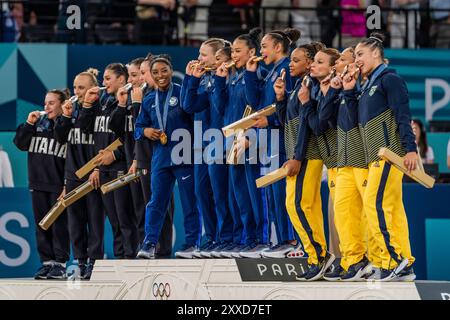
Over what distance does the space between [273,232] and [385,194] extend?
1.90 m

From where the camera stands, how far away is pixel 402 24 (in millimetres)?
18891

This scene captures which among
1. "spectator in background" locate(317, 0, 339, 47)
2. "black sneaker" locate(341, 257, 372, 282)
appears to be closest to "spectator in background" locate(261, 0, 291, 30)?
"spectator in background" locate(317, 0, 339, 47)

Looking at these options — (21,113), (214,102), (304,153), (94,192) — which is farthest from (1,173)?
(304,153)

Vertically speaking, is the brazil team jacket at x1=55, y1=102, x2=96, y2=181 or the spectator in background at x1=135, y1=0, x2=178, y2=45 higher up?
the spectator in background at x1=135, y1=0, x2=178, y2=45

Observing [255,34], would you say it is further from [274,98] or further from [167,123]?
[167,123]

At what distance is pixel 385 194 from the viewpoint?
460 inches

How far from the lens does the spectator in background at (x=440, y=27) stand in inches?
757

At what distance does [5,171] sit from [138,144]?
3864 millimetres

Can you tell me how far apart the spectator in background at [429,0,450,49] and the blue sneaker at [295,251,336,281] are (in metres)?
7.51

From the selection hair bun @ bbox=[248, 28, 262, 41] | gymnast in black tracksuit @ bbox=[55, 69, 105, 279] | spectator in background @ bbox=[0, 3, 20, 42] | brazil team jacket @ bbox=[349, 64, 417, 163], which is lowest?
gymnast in black tracksuit @ bbox=[55, 69, 105, 279]

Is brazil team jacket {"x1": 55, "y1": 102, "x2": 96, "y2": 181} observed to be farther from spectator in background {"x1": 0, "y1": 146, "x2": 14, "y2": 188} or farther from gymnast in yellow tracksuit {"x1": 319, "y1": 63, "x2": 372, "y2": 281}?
gymnast in yellow tracksuit {"x1": 319, "y1": 63, "x2": 372, "y2": 281}

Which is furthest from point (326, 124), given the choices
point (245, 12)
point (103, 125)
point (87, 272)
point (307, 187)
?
point (245, 12)

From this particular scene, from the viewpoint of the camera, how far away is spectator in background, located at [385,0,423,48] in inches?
742

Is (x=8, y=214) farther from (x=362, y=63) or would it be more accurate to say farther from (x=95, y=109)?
(x=362, y=63)
